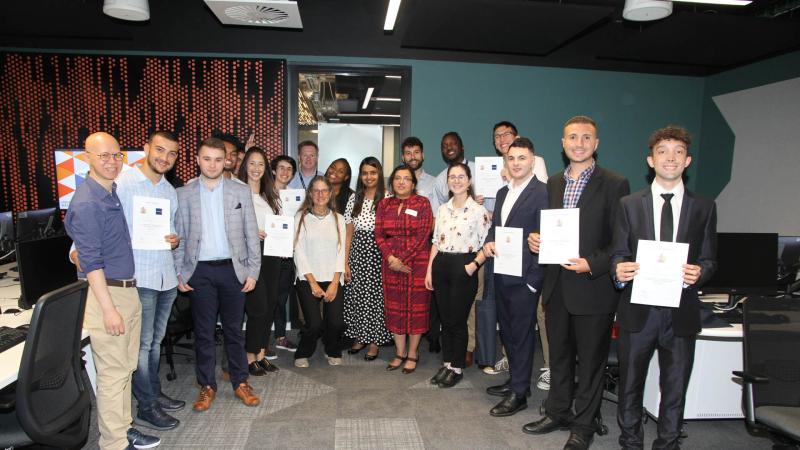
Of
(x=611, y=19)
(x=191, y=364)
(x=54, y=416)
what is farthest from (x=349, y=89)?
(x=54, y=416)

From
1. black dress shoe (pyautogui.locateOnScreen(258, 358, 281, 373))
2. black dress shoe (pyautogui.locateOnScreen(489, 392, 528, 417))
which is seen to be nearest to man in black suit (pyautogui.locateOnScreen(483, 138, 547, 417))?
black dress shoe (pyautogui.locateOnScreen(489, 392, 528, 417))

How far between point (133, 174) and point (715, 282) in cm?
384

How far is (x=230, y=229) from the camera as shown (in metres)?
3.00

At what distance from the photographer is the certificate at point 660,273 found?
2.21m

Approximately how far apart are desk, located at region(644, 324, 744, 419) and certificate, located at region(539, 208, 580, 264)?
1121mm

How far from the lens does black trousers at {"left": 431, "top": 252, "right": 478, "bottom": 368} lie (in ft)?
11.3

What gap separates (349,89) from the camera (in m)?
7.95

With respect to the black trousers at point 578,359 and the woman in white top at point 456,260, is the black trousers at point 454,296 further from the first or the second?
the black trousers at point 578,359

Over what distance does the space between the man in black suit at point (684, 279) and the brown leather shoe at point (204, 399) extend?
265 cm

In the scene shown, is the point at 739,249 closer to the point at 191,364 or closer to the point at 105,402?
the point at 105,402

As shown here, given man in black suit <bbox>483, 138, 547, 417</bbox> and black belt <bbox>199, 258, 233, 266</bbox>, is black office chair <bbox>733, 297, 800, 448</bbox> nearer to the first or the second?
man in black suit <bbox>483, 138, 547, 417</bbox>

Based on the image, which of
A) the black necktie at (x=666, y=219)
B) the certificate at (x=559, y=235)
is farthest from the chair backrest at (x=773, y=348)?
the certificate at (x=559, y=235)

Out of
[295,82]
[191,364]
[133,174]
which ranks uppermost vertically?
[295,82]

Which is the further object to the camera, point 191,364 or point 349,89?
point 349,89
